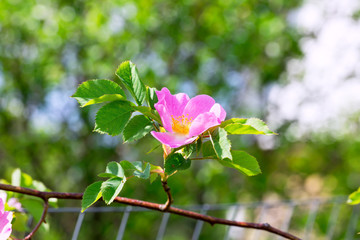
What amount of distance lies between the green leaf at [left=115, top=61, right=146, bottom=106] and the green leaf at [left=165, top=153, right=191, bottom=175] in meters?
0.06

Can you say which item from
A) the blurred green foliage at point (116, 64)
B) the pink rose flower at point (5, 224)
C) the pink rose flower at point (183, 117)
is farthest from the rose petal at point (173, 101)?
the blurred green foliage at point (116, 64)

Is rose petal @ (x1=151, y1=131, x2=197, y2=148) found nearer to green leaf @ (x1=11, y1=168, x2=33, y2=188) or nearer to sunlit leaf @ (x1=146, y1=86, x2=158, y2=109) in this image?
sunlit leaf @ (x1=146, y1=86, x2=158, y2=109)

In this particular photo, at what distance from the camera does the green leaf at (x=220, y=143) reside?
360 millimetres

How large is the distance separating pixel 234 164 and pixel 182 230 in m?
3.78

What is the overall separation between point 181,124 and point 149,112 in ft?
0.11

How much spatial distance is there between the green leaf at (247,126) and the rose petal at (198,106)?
0.15 ft

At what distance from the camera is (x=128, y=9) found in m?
3.09

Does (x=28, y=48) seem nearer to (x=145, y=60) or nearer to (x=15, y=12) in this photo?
(x=15, y=12)

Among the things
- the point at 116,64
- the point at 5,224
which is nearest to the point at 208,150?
the point at 5,224

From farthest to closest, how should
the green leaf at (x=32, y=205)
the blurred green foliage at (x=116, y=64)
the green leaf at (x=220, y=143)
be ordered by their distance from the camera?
the blurred green foliage at (x=116, y=64), the green leaf at (x=32, y=205), the green leaf at (x=220, y=143)

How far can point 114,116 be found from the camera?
1.34ft

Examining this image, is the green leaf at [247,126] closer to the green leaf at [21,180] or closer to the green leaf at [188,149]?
the green leaf at [188,149]

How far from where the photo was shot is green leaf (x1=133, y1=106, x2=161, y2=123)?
1.29 ft

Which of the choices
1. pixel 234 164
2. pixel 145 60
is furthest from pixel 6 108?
pixel 234 164
